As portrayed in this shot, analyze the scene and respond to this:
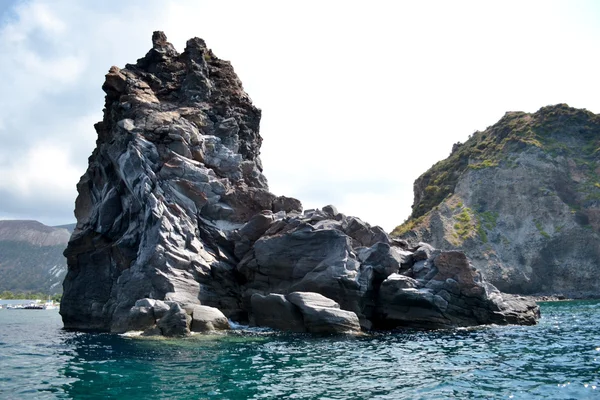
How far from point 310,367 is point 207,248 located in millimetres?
28224

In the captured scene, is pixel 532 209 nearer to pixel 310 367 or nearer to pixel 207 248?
pixel 207 248

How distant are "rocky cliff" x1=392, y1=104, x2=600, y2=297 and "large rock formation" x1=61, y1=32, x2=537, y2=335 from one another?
74.2 meters

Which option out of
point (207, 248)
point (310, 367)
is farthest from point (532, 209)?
point (310, 367)

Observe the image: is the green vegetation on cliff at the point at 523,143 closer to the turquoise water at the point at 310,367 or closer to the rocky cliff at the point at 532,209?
the rocky cliff at the point at 532,209

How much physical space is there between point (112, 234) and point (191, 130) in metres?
15.7

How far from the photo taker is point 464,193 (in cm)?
13888

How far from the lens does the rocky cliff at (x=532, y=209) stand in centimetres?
11706

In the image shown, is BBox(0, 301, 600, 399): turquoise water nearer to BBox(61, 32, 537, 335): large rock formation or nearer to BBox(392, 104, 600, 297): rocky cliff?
BBox(61, 32, 537, 335): large rock formation

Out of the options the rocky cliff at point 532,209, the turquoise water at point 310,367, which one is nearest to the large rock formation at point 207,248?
the turquoise water at point 310,367

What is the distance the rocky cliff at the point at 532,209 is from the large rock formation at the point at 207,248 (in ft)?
243

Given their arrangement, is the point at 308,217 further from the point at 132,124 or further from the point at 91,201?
the point at 91,201

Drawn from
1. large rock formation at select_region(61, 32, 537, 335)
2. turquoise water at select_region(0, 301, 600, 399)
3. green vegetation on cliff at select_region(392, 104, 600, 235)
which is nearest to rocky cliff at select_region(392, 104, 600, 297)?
green vegetation on cliff at select_region(392, 104, 600, 235)

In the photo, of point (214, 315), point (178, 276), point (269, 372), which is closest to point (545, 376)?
point (269, 372)

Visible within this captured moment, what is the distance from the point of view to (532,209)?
124625 millimetres
